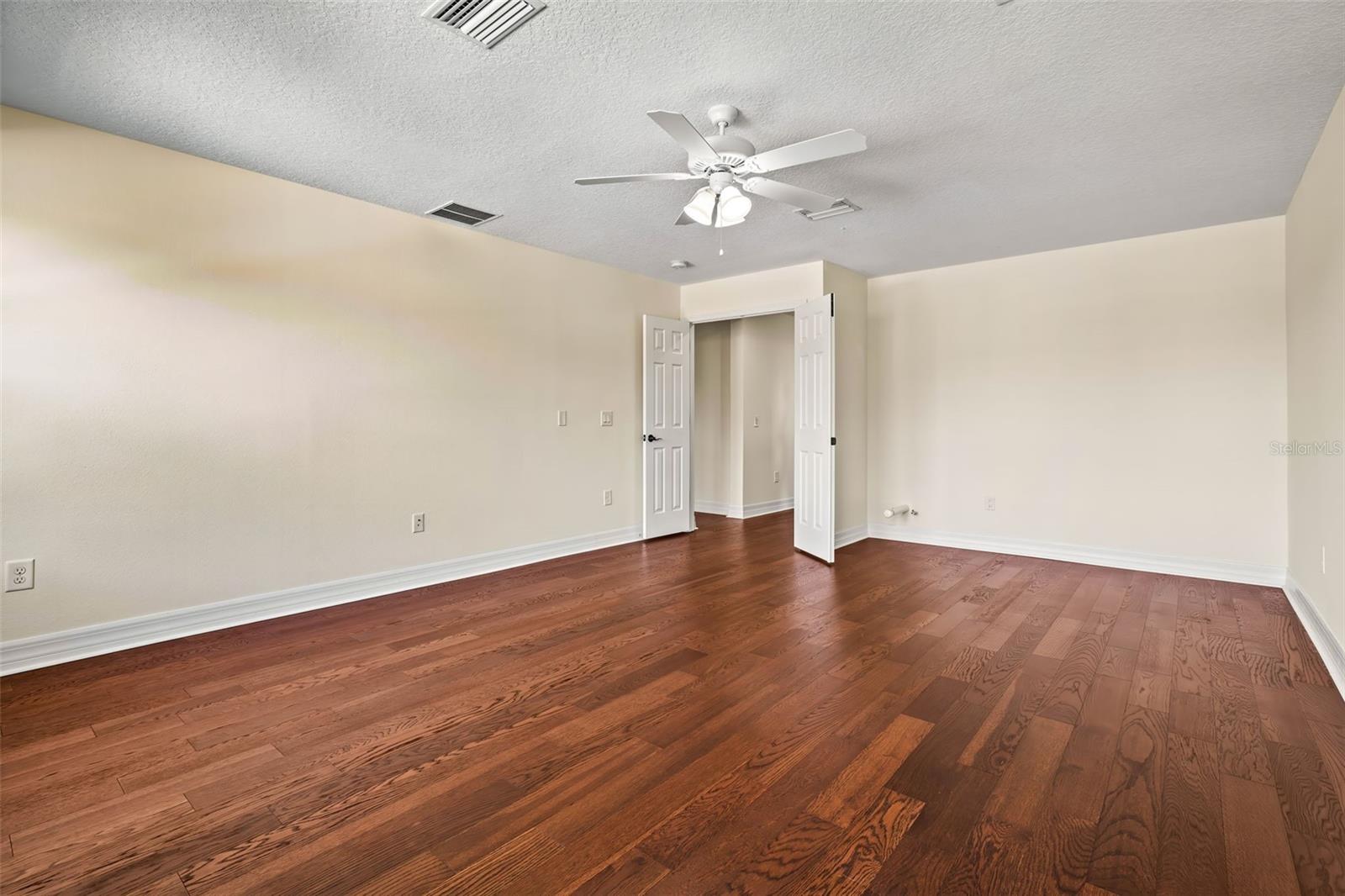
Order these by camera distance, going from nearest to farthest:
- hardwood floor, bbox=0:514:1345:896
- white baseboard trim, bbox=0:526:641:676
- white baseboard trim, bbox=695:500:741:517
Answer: hardwood floor, bbox=0:514:1345:896 < white baseboard trim, bbox=0:526:641:676 < white baseboard trim, bbox=695:500:741:517

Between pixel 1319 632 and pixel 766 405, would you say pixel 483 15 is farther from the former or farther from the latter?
pixel 766 405

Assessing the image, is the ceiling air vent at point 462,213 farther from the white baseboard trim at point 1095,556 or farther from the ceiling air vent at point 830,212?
the white baseboard trim at point 1095,556

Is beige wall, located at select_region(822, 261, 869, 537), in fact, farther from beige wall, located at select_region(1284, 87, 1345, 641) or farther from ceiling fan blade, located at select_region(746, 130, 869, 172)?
beige wall, located at select_region(1284, 87, 1345, 641)

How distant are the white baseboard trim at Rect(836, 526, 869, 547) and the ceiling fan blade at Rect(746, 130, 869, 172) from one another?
3607mm

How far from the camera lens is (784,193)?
3004mm

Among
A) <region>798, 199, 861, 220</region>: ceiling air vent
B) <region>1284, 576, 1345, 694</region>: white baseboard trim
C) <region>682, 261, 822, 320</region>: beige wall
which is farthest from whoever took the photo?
<region>682, 261, 822, 320</region>: beige wall

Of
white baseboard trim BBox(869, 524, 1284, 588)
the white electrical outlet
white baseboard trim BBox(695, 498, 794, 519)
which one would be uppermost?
the white electrical outlet

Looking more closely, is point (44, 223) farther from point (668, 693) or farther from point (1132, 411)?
point (1132, 411)

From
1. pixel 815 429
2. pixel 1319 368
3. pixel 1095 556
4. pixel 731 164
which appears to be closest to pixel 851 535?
pixel 815 429

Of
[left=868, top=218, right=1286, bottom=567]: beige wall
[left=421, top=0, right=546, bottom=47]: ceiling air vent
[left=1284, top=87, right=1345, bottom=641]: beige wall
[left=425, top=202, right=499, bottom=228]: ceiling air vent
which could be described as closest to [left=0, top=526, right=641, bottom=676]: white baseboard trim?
[left=425, top=202, right=499, bottom=228]: ceiling air vent

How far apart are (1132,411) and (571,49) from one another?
4.68 m

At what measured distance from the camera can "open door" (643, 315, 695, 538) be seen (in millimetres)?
5828

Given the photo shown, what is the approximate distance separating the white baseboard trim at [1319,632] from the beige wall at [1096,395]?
20.3 inches

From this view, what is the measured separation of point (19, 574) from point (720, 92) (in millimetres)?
3811
